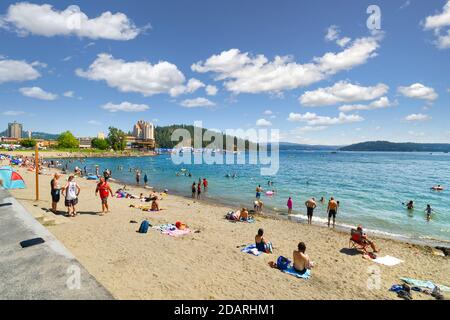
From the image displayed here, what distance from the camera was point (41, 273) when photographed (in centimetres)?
536

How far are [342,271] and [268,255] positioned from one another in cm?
280

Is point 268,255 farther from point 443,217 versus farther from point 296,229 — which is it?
point 443,217

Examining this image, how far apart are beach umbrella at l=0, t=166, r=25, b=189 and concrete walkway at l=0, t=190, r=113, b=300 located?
48.7ft

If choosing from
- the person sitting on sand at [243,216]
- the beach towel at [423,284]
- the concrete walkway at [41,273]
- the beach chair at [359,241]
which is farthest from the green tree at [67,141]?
the beach towel at [423,284]

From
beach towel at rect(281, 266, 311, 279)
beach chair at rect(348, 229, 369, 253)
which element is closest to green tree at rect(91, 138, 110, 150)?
beach chair at rect(348, 229, 369, 253)

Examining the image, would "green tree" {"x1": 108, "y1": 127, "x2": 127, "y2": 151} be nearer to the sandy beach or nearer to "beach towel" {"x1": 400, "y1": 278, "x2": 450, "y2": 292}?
the sandy beach

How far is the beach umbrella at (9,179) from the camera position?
1952 cm

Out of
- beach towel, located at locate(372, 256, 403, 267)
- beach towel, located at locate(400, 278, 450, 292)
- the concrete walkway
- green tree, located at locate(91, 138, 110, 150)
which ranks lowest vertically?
beach towel, located at locate(372, 256, 403, 267)

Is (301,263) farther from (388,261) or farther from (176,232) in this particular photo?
(176,232)

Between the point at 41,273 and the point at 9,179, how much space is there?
749 inches

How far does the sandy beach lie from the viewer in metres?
7.17
